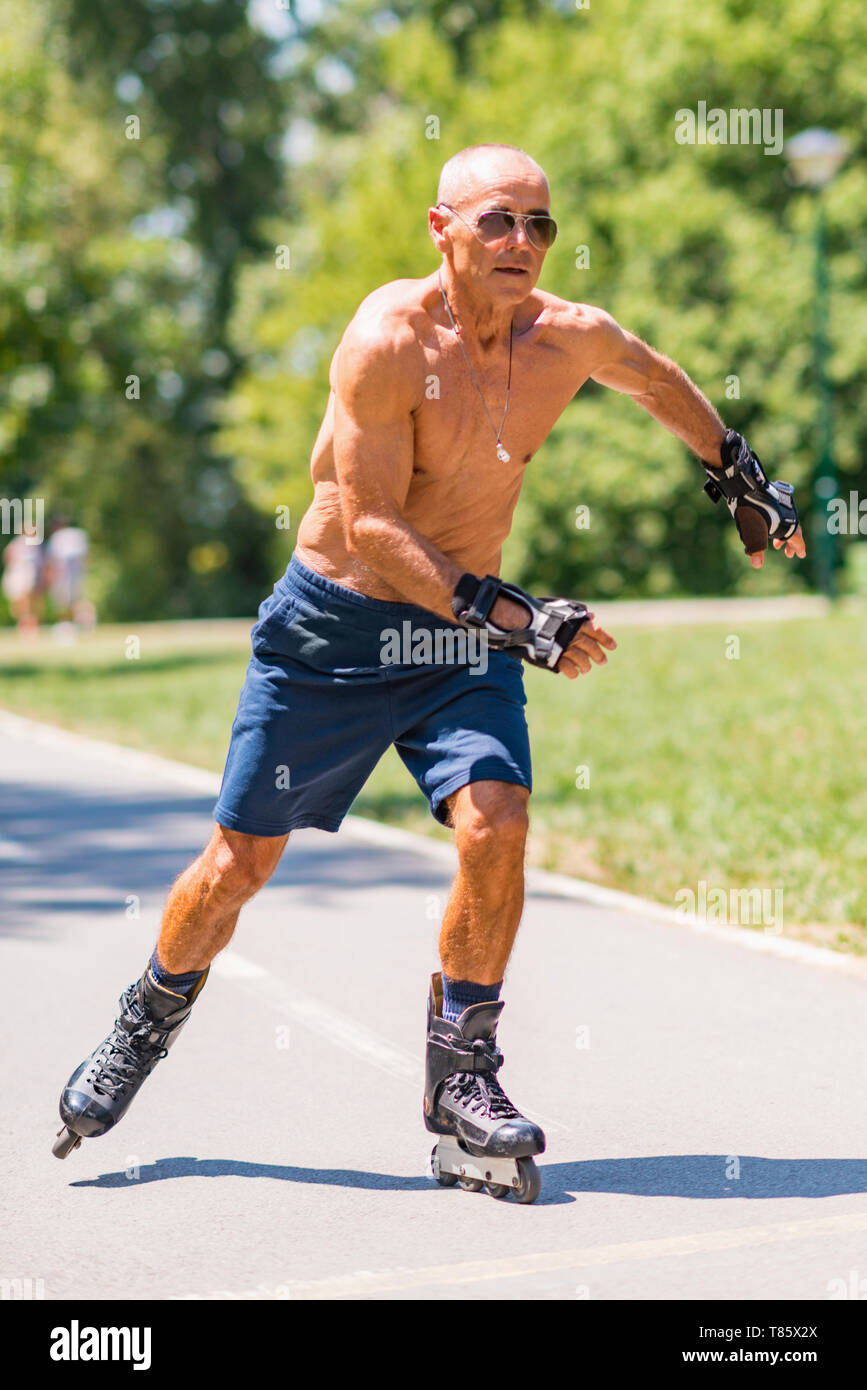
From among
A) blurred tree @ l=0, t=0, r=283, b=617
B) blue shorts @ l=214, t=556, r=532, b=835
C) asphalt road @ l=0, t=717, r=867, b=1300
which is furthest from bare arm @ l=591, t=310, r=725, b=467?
blurred tree @ l=0, t=0, r=283, b=617

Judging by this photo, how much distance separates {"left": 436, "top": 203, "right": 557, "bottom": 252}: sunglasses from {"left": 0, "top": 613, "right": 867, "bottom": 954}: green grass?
3106mm

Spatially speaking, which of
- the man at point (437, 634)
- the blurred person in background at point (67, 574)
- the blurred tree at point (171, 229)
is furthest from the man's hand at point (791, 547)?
the blurred tree at point (171, 229)

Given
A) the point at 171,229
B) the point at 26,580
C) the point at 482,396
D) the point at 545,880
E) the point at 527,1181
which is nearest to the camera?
the point at 527,1181

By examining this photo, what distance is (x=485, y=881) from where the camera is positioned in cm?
377

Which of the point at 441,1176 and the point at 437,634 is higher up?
the point at 437,634

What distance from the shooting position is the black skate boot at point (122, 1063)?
3.97 metres

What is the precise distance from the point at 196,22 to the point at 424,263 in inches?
410

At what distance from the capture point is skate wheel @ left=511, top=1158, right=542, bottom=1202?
12.0 feet

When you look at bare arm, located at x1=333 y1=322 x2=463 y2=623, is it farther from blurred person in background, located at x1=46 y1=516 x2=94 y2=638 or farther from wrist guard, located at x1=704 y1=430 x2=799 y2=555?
blurred person in background, located at x1=46 y1=516 x2=94 y2=638

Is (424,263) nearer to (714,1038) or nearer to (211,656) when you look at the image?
(211,656)

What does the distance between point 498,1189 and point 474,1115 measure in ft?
0.50

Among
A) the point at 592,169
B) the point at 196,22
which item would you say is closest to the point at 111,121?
the point at 196,22

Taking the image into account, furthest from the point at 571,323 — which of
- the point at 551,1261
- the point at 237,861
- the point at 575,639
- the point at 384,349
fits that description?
the point at 551,1261

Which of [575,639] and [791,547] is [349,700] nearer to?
[575,639]
